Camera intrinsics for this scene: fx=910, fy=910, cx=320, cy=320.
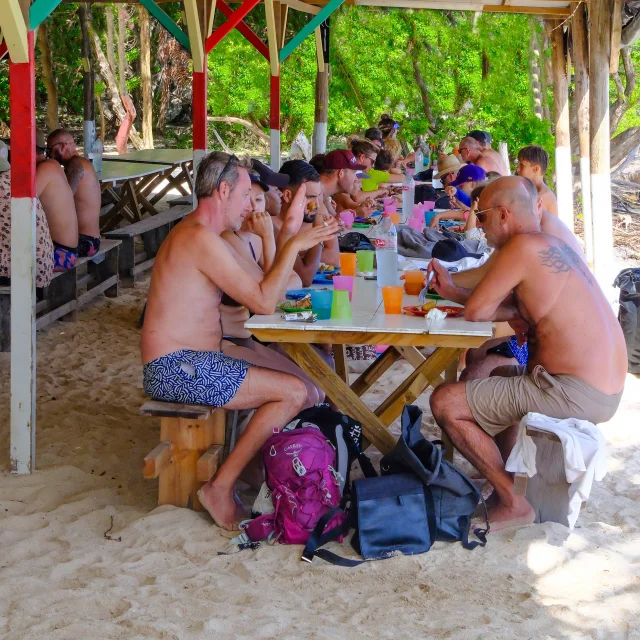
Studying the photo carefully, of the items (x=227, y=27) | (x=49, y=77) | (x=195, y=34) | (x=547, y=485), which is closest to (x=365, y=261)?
(x=547, y=485)

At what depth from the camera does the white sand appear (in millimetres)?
2986

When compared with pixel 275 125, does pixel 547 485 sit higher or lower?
lower

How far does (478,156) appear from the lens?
9.64 metres

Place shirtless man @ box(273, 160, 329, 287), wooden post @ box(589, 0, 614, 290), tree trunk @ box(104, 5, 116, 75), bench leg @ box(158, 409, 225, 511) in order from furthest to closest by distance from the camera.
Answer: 1. tree trunk @ box(104, 5, 116, 75)
2. wooden post @ box(589, 0, 614, 290)
3. shirtless man @ box(273, 160, 329, 287)
4. bench leg @ box(158, 409, 225, 511)

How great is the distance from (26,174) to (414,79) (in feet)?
65.3

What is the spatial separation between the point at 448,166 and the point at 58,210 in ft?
15.6

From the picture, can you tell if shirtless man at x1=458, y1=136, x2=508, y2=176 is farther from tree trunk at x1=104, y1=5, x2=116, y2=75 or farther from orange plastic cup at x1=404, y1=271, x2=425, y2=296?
tree trunk at x1=104, y1=5, x2=116, y2=75

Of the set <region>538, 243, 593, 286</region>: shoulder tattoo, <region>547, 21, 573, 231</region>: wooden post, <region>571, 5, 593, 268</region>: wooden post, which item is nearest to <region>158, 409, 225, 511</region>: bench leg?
<region>538, 243, 593, 286</region>: shoulder tattoo

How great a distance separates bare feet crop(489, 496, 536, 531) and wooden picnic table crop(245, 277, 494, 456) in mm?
558

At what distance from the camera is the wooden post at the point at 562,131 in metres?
12.0

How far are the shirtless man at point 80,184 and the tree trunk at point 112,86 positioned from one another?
1569 cm

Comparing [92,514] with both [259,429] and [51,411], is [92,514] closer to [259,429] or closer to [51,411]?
[259,429]

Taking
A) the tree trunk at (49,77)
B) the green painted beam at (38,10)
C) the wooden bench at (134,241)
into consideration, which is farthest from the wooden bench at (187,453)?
the tree trunk at (49,77)

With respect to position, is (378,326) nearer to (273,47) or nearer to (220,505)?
(220,505)
